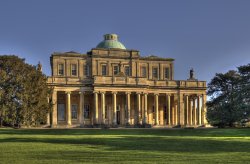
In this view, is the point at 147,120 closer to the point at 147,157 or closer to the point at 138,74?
the point at 138,74

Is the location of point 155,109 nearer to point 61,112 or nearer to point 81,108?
point 81,108

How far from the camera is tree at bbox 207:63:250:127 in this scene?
162 ft

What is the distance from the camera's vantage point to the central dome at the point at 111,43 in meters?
77.0

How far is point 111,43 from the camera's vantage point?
77.4 meters

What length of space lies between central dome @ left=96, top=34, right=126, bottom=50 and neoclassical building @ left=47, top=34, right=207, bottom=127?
992mm

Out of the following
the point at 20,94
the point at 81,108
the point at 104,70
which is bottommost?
the point at 81,108

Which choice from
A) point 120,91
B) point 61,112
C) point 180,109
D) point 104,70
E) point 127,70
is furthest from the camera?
point 127,70

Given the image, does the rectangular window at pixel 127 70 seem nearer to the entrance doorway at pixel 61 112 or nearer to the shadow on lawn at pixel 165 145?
the entrance doorway at pixel 61 112

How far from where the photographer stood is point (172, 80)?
70.2 m

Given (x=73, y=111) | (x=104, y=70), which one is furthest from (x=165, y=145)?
(x=104, y=70)

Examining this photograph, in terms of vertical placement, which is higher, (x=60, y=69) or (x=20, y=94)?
(x=60, y=69)

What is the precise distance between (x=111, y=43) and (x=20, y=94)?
1208 inches

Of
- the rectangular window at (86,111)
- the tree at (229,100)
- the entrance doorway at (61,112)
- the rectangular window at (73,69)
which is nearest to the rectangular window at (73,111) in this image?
the entrance doorway at (61,112)

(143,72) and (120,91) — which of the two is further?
(143,72)
